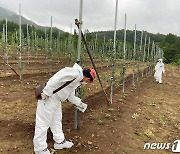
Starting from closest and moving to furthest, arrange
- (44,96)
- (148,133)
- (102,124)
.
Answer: (44,96)
(102,124)
(148,133)

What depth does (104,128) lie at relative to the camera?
21.7 ft

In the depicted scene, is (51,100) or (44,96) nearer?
(44,96)

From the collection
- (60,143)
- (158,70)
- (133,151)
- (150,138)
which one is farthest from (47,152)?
(158,70)

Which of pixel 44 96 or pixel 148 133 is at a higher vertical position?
pixel 44 96

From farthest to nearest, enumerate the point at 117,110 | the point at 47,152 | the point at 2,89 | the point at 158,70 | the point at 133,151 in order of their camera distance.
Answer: the point at 158,70 → the point at 2,89 → the point at 117,110 → the point at 133,151 → the point at 47,152

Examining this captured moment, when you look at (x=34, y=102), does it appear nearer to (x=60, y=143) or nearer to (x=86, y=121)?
(x=86, y=121)

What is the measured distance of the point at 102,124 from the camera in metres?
6.82

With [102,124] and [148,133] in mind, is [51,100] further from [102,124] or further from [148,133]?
[148,133]

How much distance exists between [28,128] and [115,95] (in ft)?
16.0

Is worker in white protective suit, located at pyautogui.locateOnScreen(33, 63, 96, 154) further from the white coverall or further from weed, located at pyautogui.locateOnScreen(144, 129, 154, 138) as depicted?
weed, located at pyautogui.locateOnScreen(144, 129, 154, 138)

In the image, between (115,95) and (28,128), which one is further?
(115,95)

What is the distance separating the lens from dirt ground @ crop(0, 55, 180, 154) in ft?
18.7

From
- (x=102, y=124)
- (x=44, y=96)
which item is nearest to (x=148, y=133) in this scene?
(x=102, y=124)

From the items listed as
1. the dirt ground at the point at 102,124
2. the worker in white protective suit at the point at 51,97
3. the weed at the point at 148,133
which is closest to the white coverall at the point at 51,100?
the worker in white protective suit at the point at 51,97
